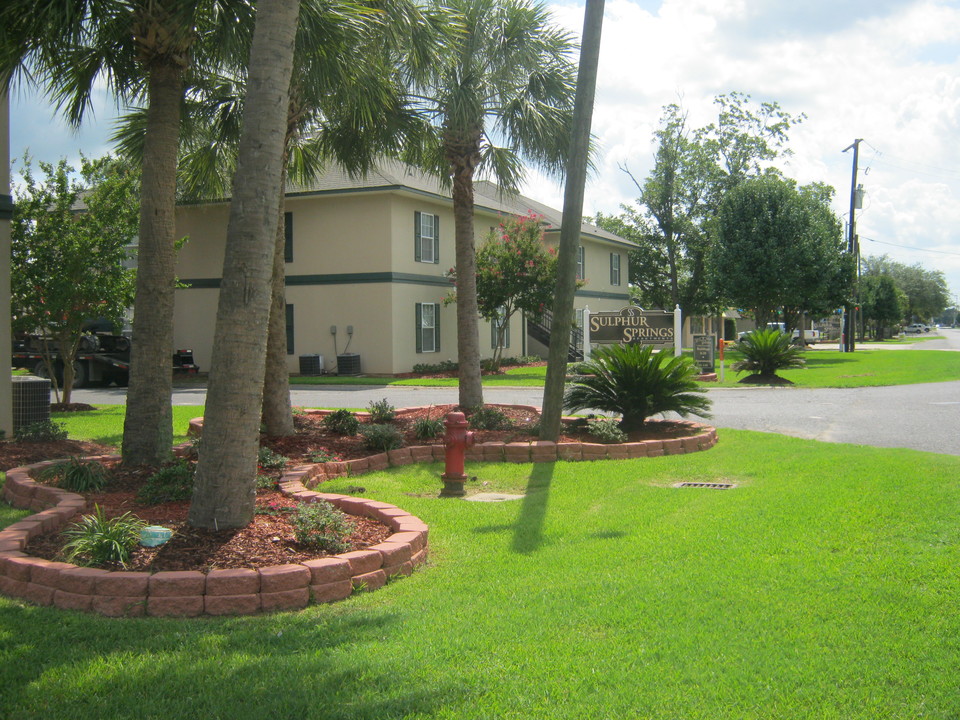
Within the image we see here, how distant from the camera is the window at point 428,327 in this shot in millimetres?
27172

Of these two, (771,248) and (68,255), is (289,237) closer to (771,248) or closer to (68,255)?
(68,255)

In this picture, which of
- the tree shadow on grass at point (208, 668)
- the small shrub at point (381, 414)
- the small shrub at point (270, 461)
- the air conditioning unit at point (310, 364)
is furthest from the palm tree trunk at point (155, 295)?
the air conditioning unit at point (310, 364)

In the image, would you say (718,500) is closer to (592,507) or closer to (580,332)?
(592,507)

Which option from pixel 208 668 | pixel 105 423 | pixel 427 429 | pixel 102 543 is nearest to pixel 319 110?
pixel 427 429

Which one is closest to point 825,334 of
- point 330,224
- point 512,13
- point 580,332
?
point 580,332

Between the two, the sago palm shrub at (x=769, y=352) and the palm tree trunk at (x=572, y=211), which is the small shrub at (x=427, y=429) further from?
the sago palm shrub at (x=769, y=352)

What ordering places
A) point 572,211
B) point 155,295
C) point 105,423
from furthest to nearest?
point 105,423, point 572,211, point 155,295

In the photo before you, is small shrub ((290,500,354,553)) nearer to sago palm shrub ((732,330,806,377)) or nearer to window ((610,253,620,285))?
sago palm shrub ((732,330,806,377))

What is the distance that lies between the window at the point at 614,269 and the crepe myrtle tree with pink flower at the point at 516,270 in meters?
14.0

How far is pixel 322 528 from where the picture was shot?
18.2ft

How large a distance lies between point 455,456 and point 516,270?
18.2 meters

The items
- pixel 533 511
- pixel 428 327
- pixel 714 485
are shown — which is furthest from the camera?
pixel 428 327

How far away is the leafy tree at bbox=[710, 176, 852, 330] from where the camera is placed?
34281 mm

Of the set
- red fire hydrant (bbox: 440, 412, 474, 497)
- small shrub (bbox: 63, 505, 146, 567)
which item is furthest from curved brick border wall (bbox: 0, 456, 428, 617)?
red fire hydrant (bbox: 440, 412, 474, 497)
